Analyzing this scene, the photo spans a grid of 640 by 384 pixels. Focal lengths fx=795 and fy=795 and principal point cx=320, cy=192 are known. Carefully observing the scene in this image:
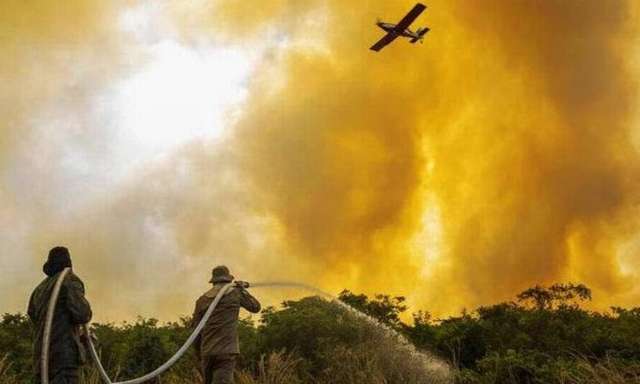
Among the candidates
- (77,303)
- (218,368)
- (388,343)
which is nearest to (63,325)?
(77,303)

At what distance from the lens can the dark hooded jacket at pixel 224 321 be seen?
45.7 feet

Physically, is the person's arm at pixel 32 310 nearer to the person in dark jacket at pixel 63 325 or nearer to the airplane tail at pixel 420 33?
the person in dark jacket at pixel 63 325

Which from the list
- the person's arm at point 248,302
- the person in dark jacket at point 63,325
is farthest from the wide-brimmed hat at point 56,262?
the person's arm at point 248,302

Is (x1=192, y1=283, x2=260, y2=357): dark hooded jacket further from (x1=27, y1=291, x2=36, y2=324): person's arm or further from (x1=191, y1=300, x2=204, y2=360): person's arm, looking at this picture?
(x1=27, y1=291, x2=36, y2=324): person's arm

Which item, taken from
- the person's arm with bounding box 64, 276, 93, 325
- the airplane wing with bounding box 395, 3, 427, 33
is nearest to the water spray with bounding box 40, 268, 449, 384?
the person's arm with bounding box 64, 276, 93, 325

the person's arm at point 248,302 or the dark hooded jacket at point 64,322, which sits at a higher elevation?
the person's arm at point 248,302

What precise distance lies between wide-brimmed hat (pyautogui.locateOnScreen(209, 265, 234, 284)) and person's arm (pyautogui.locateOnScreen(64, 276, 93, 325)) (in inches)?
140

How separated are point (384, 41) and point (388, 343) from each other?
3328cm

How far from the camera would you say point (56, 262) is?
11234 millimetres

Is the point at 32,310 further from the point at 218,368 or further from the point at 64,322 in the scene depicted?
the point at 218,368

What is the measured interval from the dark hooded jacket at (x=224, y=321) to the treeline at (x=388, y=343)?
2988mm

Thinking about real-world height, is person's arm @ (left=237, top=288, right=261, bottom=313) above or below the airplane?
below

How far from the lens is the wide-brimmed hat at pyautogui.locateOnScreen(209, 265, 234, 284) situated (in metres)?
14.4

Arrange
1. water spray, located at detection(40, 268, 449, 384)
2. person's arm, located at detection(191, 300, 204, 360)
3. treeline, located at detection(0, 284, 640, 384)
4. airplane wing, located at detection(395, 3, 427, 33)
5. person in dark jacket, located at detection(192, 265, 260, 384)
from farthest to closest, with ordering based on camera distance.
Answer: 1. airplane wing, located at detection(395, 3, 427, 33)
2. treeline, located at detection(0, 284, 640, 384)
3. person's arm, located at detection(191, 300, 204, 360)
4. person in dark jacket, located at detection(192, 265, 260, 384)
5. water spray, located at detection(40, 268, 449, 384)
